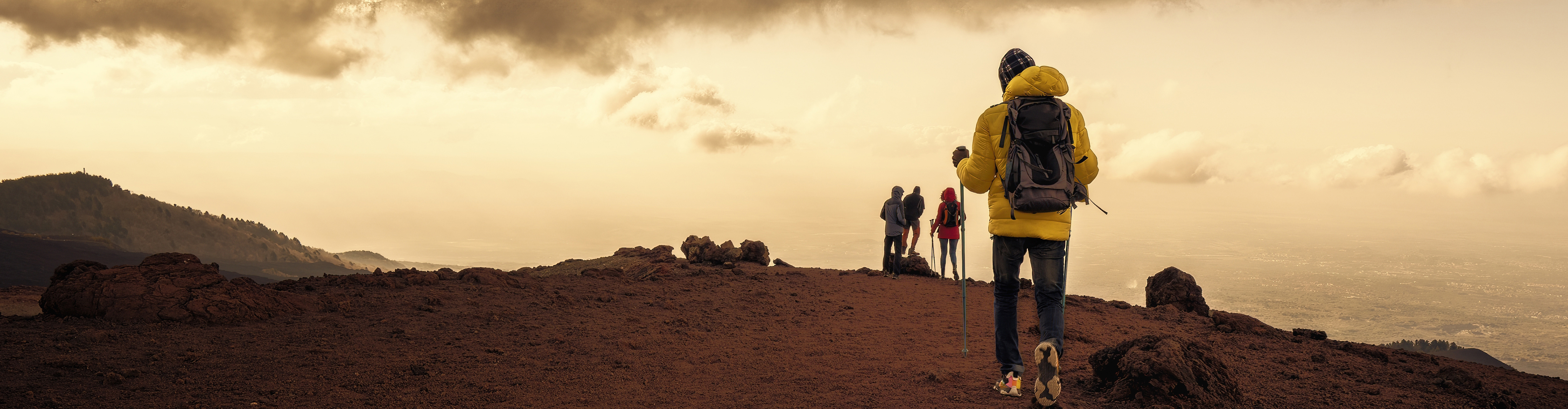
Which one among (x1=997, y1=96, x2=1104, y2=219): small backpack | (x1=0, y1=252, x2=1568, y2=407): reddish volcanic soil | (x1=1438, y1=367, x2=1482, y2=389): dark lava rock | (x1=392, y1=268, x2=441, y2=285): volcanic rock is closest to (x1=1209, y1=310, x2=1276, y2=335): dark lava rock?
(x1=0, y1=252, x2=1568, y2=407): reddish volcanic soil

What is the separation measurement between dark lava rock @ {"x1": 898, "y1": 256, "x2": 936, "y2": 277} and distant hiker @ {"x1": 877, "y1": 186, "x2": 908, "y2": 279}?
96 centimetres

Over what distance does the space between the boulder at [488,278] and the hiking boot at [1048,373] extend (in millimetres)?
8519

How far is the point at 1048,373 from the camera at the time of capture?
498 cm

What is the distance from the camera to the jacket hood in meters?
4.83

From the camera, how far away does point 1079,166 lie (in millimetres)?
5203

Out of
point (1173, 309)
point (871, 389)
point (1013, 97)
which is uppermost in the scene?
point (1013, 97)

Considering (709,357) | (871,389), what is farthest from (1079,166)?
(709,357)

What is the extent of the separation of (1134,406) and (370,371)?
6544 mm

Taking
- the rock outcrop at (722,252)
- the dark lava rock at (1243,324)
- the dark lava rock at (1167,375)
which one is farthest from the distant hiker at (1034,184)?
the rock outcrop at (722,252)

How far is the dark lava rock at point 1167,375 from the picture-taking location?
5.43 meters

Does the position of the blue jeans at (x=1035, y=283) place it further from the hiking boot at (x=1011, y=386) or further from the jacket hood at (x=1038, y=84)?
the jacket hood at (x=1038, y=84)

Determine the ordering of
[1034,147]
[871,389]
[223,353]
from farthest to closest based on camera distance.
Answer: [223,353] → [871,389] → [1034,147]

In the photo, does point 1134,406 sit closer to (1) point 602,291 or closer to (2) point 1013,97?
(2) point 1013,97

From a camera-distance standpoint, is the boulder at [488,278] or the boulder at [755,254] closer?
the boulder at [488,278]
